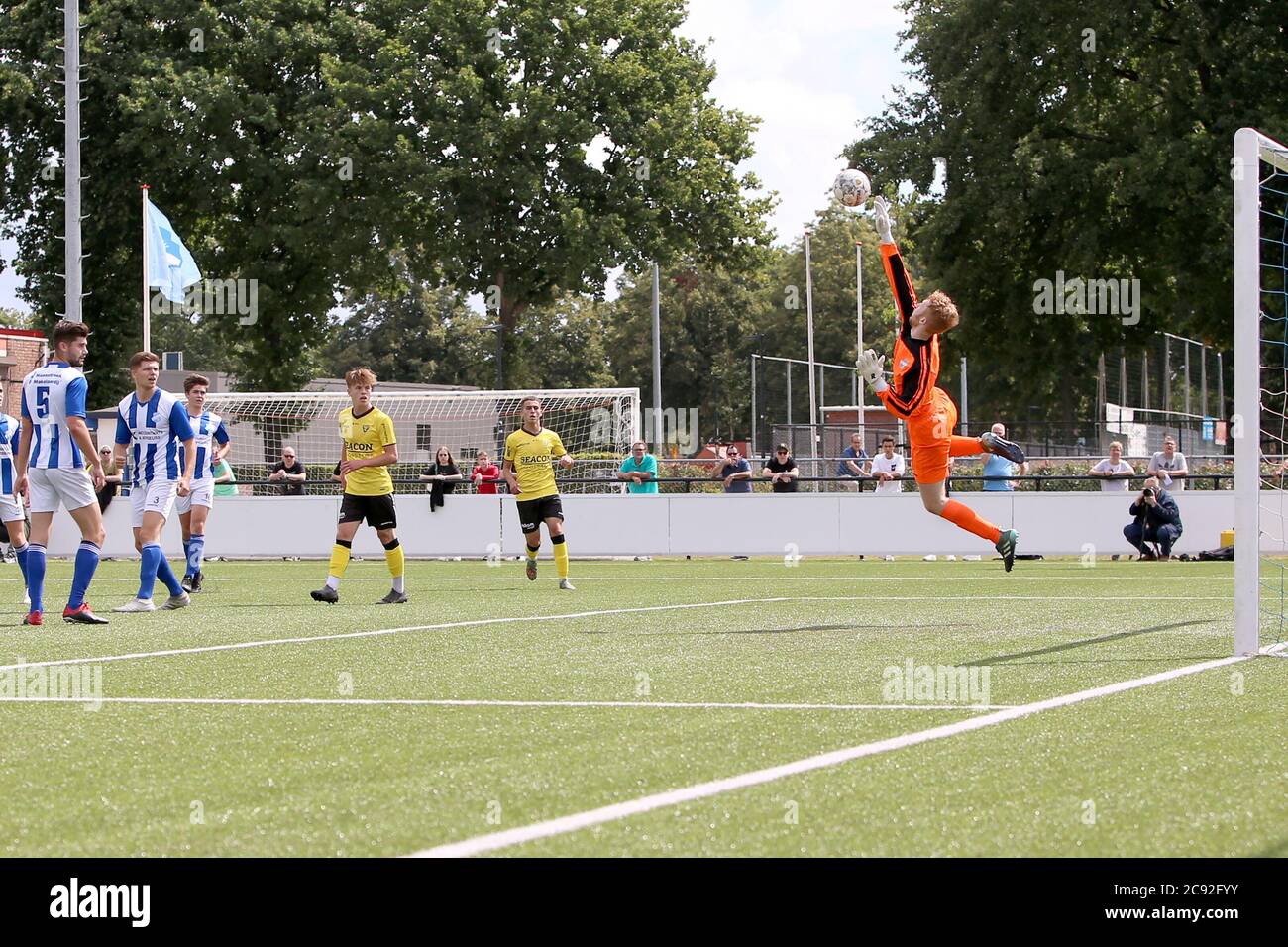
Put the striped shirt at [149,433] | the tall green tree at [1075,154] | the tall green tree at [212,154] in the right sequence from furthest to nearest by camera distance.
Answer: the tall green tree at [212,154]
the tall green tree at [1075,154]
the striped shirt at [149,433]

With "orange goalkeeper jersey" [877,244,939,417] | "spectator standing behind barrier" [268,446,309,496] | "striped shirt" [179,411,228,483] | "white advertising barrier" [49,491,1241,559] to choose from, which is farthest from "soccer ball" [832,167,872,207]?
"spectator standing behind barrier" [268,446,309,496]

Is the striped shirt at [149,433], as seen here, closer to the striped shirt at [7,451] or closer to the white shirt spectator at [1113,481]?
the striped shirt at [7,451]

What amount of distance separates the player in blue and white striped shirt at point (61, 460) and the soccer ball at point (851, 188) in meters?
5.81

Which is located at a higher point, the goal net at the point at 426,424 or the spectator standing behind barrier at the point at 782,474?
the goal net at the point at 426,424

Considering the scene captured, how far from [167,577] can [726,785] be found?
31.2 feet

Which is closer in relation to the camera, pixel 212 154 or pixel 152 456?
pixel 152 456

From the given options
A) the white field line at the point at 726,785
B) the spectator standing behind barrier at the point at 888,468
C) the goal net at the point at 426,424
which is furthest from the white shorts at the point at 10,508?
the goal net at the point at 426,424

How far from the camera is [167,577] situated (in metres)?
13.5

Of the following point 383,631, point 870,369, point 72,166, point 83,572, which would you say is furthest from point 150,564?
point 72,166

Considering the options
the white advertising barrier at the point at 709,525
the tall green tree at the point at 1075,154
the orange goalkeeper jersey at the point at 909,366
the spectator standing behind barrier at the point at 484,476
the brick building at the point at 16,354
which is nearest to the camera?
the orange goalkeeper jersey at the point at 909,366

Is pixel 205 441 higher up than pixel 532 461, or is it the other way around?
pixel 205 441

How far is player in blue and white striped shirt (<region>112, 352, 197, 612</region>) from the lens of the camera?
43.5ft

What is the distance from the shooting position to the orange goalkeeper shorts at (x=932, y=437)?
457 inches

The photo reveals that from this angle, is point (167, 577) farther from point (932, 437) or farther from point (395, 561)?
point (932, 437)
